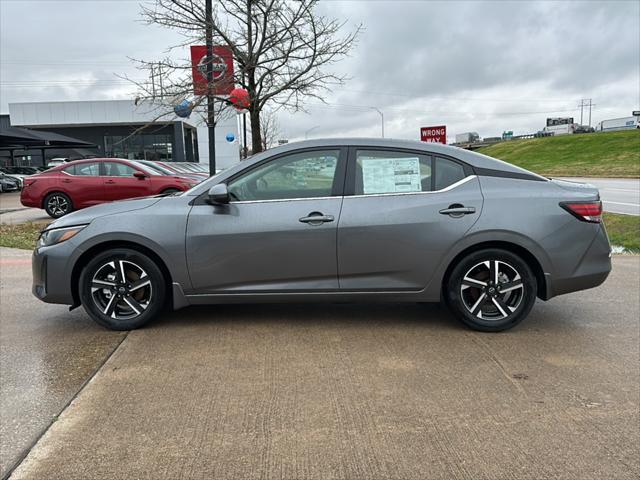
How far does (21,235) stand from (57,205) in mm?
2382

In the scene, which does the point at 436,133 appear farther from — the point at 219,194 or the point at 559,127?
the point at 559,127

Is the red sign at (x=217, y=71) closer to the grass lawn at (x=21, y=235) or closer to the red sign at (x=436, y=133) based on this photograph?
the grass lawn at (x=21, y=235)

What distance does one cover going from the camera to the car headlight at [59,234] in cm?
450

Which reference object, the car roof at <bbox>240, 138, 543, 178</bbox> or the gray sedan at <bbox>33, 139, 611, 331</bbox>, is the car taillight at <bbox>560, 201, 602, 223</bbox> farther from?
the car roof at <bbox>240, 138, 543, 178</bbox>

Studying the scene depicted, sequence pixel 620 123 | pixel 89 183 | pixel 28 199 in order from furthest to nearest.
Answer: pixel 620 123 → pixel 28 199 → pixel 89 183

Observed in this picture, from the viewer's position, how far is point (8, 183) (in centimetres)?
3108

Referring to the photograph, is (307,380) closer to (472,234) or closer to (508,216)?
(472,234)

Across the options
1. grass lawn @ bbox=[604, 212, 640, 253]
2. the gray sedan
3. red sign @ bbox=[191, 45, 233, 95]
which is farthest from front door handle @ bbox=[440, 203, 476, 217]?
red sign @ bbox=[191, 45, 233, 95]

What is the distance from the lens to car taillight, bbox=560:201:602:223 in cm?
438

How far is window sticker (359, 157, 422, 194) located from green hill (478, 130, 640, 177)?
125ft

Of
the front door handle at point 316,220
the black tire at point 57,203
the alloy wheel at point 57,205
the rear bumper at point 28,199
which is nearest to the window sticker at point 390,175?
the front door handle at point 316,220

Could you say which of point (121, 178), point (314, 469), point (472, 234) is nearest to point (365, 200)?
point (472, 234)

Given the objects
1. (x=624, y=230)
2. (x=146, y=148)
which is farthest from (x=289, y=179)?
(x=146, y=148)

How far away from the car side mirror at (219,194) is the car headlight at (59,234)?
1.13 m
